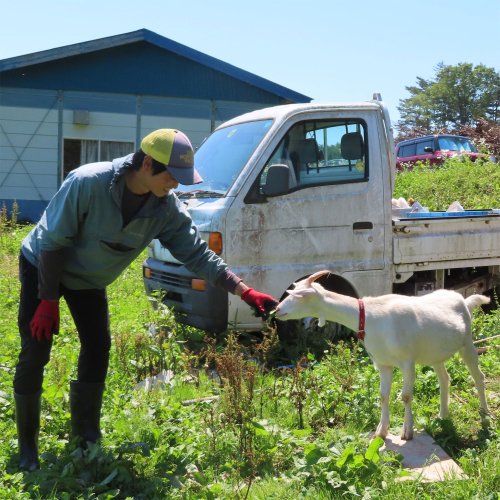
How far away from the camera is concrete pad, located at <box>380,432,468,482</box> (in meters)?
3.56

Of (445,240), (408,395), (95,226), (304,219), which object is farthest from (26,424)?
(445,240)

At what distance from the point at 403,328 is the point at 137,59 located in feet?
50.5

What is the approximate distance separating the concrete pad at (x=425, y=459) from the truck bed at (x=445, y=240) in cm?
268

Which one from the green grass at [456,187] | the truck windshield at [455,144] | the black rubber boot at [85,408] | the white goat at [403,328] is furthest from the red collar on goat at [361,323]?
the truck windshield at [455,144]

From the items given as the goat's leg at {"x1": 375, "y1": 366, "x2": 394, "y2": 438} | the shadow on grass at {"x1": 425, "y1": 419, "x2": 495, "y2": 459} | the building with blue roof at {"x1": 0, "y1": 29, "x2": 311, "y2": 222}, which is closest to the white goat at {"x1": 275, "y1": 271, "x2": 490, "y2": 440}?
the goat's leg at {"x1": 375, "y1": 366, "x2": 394, "y2": 438}

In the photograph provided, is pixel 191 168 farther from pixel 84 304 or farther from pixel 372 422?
pixel 372 422

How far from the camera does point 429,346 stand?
424 centimetres

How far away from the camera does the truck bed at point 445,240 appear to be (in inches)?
259

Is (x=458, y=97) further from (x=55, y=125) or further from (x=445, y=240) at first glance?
(x=445, y=240)

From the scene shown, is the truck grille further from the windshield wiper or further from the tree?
the tree

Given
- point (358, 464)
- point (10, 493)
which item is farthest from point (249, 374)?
point (10, 493)

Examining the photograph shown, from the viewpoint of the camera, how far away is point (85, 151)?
59.1 ft

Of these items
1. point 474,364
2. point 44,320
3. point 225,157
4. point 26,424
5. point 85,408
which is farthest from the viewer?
point 225,157

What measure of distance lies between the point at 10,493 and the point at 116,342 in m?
2.18
